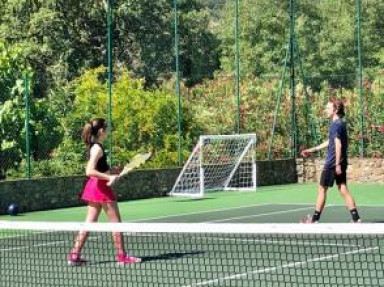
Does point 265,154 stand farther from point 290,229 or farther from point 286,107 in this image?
point 290,229

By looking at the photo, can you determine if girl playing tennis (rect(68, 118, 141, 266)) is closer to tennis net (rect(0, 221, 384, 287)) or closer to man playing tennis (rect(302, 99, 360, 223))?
tennis net (rect(0, 221, 384, 287))

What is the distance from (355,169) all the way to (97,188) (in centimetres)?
1403

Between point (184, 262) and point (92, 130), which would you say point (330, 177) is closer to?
point (184, 262)

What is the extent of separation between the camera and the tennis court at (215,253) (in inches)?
307

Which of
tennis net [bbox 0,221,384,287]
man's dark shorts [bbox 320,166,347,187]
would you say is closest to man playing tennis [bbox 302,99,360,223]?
man's dark shorts [bbox 320,166,347,187]

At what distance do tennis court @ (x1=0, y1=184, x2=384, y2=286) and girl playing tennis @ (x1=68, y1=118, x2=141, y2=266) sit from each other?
0.16 metres

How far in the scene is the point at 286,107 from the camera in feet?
79.7

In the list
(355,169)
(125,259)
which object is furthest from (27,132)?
(355,169)

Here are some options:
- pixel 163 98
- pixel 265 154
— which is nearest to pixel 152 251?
pixel 163 98

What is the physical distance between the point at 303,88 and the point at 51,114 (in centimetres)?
710

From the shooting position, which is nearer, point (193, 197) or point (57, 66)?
point (193, 197)

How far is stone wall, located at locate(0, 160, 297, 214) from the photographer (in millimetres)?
17047

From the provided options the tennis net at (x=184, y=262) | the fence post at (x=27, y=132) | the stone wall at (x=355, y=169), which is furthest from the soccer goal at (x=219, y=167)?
the tennis net at (x=184, y=262)

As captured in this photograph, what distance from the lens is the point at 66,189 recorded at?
18.2m
